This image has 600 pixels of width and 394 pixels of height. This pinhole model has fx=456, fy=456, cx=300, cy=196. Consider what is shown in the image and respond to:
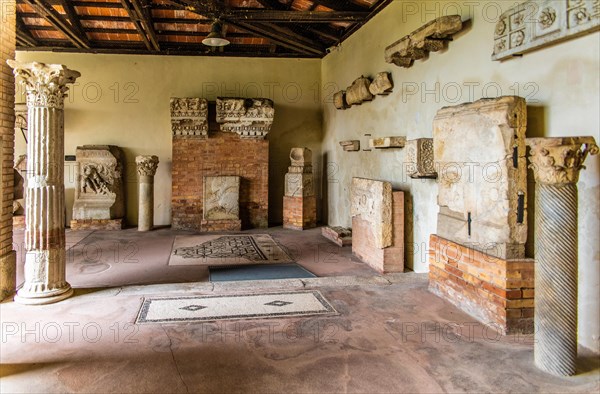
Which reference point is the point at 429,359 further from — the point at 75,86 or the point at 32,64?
the point at 75,86

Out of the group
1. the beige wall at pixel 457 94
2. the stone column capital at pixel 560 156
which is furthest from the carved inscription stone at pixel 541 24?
the stone column capital at pixel 560 156

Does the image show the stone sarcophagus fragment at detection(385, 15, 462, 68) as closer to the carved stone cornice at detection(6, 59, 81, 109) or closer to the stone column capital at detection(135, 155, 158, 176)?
the carved stone cornice at detection(6, 59, 81, 109)

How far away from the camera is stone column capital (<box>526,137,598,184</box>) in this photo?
2720mm

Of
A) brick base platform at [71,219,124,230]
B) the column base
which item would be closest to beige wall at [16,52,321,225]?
brick base platform at [71,219,124,230]

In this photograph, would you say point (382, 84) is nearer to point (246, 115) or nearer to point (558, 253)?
point (246, 115)

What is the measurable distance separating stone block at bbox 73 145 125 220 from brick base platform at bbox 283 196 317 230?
3.42 m

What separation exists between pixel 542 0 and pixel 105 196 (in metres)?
8.19

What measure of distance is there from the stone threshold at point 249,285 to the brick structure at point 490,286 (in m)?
0.77

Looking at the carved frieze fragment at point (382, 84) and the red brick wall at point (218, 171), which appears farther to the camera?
the red brick wall at point (218, 171)

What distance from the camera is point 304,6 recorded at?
7.62 m

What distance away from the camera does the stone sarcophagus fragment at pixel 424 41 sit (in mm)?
4328

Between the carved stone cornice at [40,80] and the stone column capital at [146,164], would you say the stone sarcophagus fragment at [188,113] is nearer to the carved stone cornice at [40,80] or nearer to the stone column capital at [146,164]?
the stone column capital at [146,164]

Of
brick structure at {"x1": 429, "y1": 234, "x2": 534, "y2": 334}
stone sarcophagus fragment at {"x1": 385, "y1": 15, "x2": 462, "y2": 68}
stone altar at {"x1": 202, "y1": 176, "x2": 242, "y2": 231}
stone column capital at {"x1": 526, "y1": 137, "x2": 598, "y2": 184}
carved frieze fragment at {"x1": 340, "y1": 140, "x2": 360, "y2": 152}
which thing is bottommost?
brick structure at {"x1": 429, "y1": 234, "x2": 534, "y2": 334}

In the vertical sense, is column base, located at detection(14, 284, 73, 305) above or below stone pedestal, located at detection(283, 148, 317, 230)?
below
